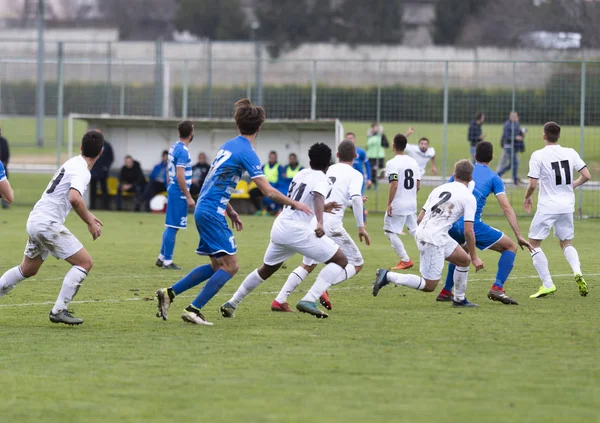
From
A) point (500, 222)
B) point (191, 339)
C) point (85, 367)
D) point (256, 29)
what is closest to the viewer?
point (85, 367)

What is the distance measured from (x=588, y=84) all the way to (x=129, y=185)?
1125 centimetres

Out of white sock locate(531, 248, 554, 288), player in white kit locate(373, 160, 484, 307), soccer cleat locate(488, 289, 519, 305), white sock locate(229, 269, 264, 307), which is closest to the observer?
white sock locate(229, 269, 264, 307)

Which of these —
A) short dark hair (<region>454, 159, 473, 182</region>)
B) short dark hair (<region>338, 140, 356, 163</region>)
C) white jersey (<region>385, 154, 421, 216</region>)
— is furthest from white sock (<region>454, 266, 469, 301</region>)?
white jersey (<region>385, 154, 421, 216</region>)

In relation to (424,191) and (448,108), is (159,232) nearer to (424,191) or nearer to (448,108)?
(424,191)

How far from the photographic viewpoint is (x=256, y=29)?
6644 cm

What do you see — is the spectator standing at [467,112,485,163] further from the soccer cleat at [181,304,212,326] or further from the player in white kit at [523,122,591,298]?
the soccer cleat at [181,304,212,326]

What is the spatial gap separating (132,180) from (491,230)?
16.5m

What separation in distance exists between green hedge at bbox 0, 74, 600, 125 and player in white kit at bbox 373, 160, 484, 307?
14099 mm

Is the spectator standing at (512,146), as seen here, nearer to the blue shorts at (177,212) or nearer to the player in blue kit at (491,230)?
the blue shorts at (177,212)

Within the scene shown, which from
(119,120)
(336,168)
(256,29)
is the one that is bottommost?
(336,168)

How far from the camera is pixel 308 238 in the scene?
9781 millimetres

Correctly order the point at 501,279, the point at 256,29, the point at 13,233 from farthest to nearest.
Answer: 1. the point at 256,29
2. the point at 13,233
3. the point at 501,279

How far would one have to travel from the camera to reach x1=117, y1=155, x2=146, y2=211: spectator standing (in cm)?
2645

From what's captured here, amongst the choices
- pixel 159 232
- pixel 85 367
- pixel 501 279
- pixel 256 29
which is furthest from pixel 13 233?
pixel 256 29
